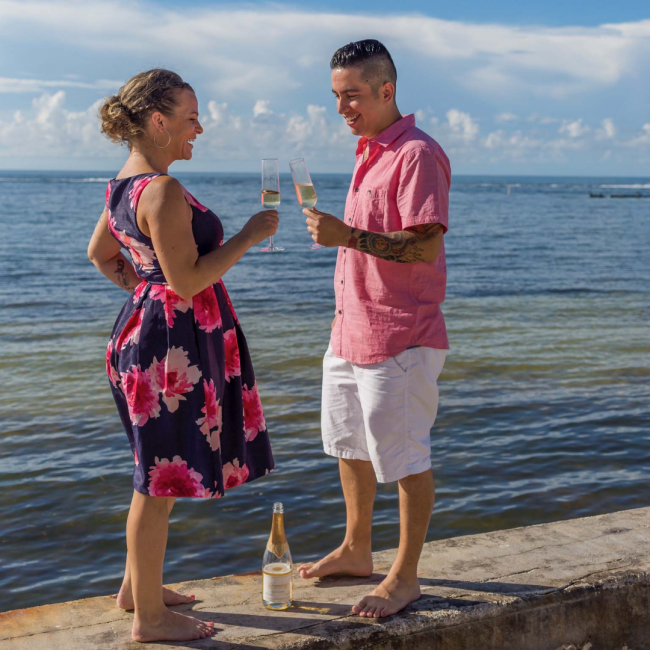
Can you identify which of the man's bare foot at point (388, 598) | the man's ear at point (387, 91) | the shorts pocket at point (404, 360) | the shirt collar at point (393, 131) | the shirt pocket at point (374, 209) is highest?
the man's ear at point (387, 91)

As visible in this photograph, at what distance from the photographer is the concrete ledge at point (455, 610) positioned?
114 inches

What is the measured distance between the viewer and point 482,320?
44.9ft

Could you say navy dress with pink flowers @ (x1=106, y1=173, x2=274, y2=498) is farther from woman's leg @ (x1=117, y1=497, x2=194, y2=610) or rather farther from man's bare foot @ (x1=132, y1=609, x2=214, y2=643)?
man's bare foot @ (x1=132, y1=609, x2=214, y2=643)

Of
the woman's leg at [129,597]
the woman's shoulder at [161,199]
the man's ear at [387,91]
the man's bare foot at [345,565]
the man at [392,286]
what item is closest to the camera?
the woman's shoulder at [161,199]

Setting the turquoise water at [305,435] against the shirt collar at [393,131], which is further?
the turquoise water at [305,435]

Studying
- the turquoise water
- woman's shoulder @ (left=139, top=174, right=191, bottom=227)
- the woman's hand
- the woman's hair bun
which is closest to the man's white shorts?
the woman's hand

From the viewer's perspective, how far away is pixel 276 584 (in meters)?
3.12

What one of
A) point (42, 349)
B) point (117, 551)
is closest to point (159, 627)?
point (117, 551)

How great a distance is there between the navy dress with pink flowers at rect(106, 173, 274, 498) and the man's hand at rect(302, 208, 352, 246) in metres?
0.38

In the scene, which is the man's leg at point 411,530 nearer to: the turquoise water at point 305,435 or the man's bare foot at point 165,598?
the man's bare foot at point 165,598

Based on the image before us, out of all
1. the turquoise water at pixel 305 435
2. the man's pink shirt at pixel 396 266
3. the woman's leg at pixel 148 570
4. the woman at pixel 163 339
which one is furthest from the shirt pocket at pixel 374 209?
the turquoise water at pixel 305 435

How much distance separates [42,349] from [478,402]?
6352mm

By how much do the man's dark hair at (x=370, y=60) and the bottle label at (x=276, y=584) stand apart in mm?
2025

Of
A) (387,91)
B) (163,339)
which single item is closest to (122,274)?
(163,339)
